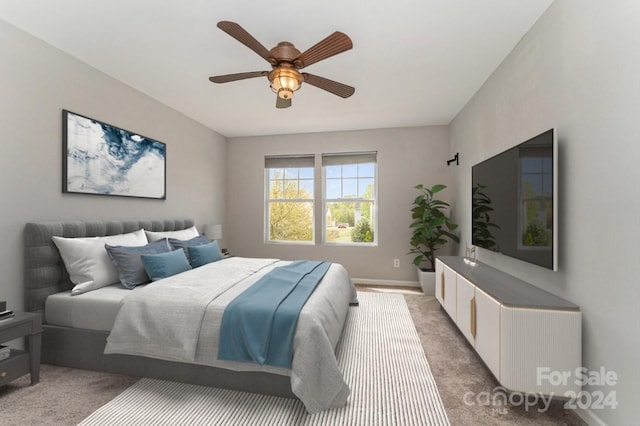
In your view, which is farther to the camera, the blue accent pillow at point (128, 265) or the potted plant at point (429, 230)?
the potted plant at point (429, 230)

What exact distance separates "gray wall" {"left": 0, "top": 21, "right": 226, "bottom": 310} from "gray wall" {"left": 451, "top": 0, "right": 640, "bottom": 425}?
3763 mm

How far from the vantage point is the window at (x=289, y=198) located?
4988 mm

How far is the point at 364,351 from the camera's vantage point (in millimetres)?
2393

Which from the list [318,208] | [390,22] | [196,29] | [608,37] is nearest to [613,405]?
[608,37]

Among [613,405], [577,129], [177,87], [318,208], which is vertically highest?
[177,87]

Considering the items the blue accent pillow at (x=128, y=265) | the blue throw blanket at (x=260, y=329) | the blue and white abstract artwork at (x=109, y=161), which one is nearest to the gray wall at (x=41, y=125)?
the blue and white abstract artwork at (x=109, y=161)

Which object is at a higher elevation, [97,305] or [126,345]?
[97,305]

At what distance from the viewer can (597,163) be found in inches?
59.8

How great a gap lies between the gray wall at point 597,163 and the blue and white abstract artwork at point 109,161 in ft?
12.3

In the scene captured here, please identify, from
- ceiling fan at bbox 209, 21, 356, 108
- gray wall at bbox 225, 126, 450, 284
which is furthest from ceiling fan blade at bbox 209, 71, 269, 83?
gray wall at bbox 225, 126, 450, 284

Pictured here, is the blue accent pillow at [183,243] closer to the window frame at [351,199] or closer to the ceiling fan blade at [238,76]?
the ceiling fan blade at [238,76]

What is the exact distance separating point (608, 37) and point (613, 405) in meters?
1.83

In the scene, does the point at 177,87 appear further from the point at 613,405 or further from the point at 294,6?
the point at 613,405

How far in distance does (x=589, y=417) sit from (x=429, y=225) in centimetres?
261
